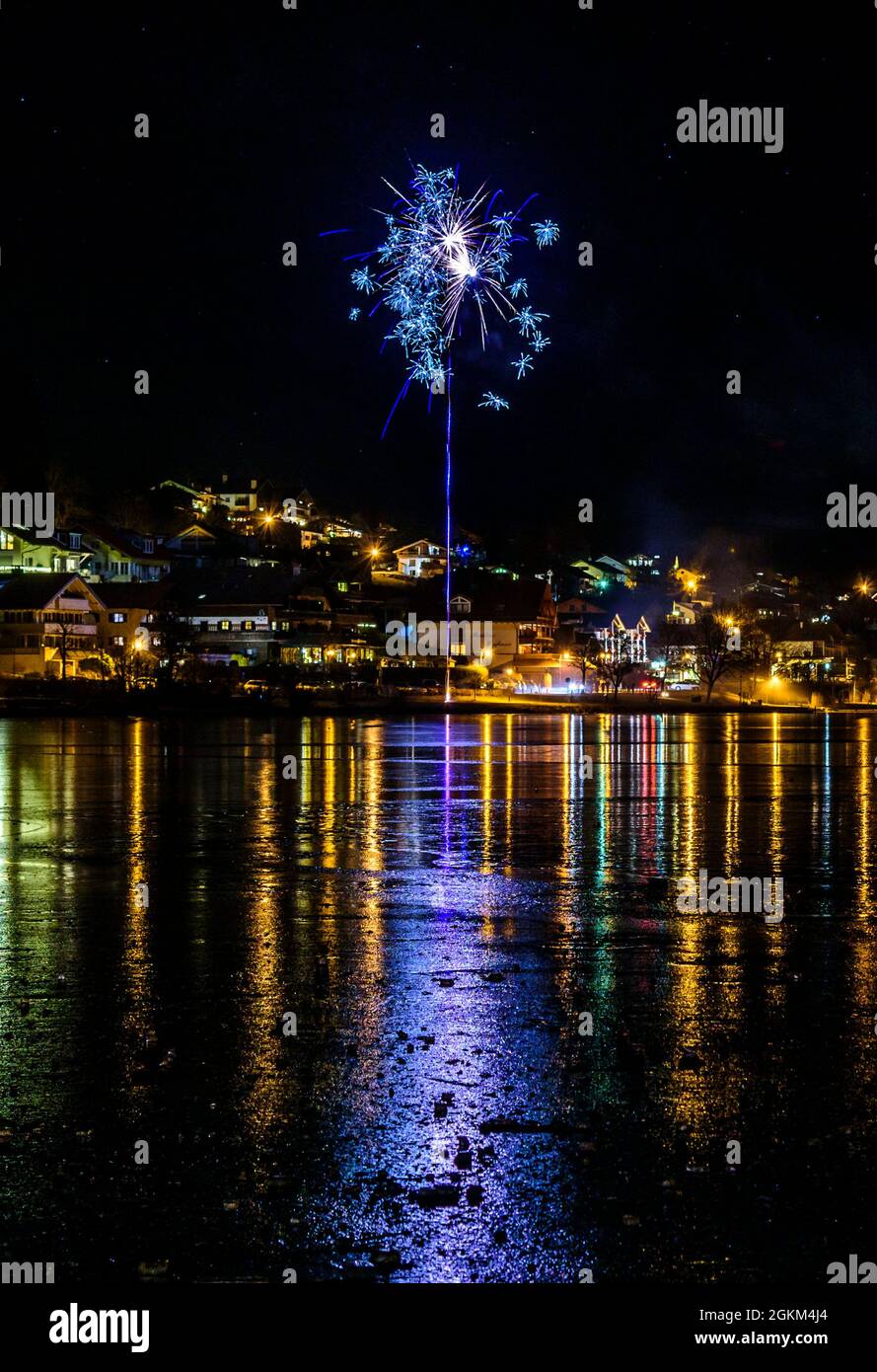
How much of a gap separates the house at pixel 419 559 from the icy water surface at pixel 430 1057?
125m

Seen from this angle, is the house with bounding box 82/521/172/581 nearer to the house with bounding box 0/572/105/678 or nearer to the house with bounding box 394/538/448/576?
the house with bounding box 0/572/105/678

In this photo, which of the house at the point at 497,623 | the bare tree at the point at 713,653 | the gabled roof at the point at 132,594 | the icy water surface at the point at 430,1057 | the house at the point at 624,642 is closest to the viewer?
the icy water surface at the point at 430,1057

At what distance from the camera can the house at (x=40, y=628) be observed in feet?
269

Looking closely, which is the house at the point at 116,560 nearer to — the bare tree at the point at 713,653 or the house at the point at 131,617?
the house at the point at 131,617

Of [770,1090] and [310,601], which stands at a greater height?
[310,601]

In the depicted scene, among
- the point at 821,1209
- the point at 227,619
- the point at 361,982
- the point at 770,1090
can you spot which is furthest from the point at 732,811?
the point at 227,619

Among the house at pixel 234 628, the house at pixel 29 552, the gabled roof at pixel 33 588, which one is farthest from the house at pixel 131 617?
the gabled roof at pixel 33 588

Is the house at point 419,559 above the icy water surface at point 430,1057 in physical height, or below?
above

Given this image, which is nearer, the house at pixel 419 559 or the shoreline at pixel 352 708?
the shoreline at pixel 352 708

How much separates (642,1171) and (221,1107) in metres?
1.95

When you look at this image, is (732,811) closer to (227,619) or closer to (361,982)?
(361,982)

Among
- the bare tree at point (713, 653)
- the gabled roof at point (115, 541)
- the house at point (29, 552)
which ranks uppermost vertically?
the gabled roof at point (115, 541)

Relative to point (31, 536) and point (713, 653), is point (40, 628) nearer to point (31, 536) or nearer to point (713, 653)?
point (31, 536)
